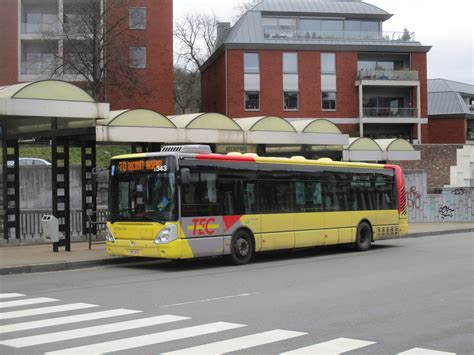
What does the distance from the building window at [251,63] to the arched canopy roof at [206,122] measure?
35384 millimetres

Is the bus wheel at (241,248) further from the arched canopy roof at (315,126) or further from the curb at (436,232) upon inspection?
the curb at (436,232)

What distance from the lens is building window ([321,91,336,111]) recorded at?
5822 centimetres

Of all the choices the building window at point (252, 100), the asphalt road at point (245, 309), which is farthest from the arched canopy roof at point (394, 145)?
the building window at point (252, 100)

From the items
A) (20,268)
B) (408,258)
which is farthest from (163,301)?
(408,258)

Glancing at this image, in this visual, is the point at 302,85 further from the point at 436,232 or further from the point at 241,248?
the point at 241,248

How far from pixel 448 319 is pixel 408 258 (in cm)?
921

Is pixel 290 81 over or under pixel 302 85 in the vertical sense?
over

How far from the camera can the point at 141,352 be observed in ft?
22.8

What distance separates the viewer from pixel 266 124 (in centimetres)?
2344

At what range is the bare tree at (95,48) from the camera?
45.4 meters

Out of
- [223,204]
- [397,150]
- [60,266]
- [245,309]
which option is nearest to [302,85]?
[397,150]

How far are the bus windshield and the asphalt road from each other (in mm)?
1376

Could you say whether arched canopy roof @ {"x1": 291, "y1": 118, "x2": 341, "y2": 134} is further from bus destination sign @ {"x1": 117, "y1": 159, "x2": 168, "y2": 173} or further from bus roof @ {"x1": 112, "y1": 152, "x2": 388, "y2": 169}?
bus destination sign @ {"x1": 117, "y1": 159, "x2": 168, "y2": 173}

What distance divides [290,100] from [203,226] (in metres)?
43.3
